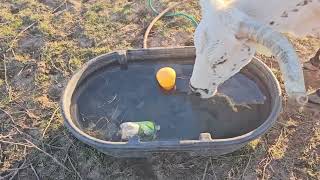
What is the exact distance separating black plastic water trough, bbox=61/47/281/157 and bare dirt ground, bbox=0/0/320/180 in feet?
0.60

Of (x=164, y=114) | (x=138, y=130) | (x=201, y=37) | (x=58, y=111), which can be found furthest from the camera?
(x=58, y=111)

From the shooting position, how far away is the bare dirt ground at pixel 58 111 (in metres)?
3.71

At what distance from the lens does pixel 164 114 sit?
3.86 metres

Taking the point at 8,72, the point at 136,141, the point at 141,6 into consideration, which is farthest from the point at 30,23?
the point at 136,141

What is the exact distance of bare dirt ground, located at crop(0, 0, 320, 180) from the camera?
12.2ft

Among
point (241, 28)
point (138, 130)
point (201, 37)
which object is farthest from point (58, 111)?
point (241, 28)

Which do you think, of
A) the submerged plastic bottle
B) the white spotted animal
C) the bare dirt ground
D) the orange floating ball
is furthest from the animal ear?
the bare dirt ground

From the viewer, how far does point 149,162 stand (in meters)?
3.74

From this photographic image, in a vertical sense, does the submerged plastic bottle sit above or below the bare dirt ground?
above

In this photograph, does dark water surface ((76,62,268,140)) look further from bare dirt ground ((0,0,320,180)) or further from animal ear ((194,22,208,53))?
animal ear ((194,22,208,53))

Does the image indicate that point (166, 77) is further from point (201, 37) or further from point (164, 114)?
point (201, 37)

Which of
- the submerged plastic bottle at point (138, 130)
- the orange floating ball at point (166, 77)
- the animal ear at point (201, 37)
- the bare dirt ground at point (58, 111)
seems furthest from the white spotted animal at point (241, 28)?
the bare dirt ground at point (58, 111)

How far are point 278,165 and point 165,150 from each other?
0.91m

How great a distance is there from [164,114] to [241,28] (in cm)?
108
